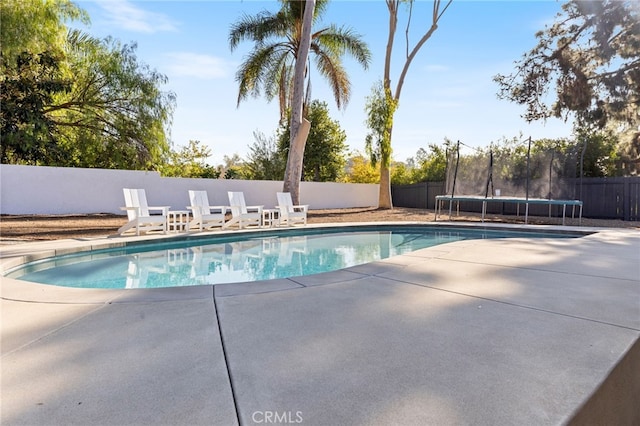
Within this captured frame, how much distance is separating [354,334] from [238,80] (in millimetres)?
12317

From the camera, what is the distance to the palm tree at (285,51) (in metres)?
12.7

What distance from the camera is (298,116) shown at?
1126 centimetres

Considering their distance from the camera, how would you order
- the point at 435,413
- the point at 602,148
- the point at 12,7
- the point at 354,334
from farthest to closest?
the point at 602,148 < the point at 12,7 < the point at 354,334 < the point at 435,413

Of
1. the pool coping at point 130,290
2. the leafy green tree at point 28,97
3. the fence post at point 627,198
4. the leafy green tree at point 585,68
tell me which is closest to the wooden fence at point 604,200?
the fence post at point 627,198

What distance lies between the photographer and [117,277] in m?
4.67

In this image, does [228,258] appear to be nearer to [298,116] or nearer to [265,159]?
[298,116]

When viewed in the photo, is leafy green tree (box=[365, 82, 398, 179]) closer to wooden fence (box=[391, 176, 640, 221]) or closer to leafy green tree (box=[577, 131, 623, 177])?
wooden fence (box=[391, 176, 640, 221])

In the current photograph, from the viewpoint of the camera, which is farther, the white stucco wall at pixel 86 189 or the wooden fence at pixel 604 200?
the wooden fence at pixel 604 200

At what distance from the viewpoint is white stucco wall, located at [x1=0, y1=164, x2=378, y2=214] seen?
10.4m

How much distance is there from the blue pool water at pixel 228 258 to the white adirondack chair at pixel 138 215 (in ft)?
1.95

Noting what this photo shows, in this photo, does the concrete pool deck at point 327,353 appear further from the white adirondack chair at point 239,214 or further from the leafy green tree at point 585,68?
the leafy green tree at point 585,68

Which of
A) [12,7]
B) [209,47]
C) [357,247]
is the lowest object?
[357,247]

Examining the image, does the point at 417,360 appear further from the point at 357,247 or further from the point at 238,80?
the point at 238,80

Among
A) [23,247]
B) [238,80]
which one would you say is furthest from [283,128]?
[23,247]
